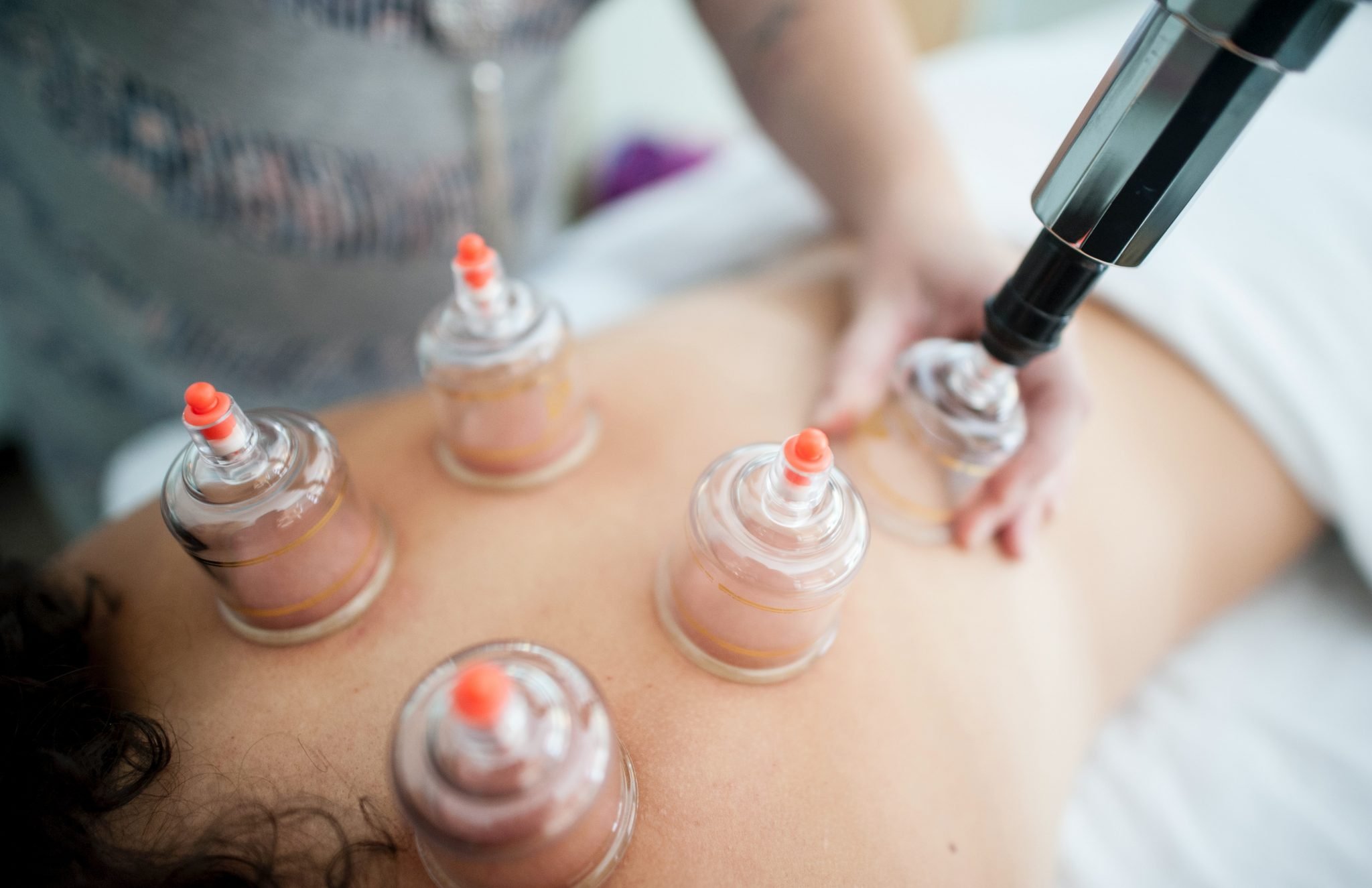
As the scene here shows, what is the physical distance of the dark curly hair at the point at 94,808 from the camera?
14.0 inches

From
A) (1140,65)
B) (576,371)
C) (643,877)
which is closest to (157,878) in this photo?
(643,877)

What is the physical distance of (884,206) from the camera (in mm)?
691

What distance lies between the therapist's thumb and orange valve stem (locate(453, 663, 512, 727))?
1.18 feet

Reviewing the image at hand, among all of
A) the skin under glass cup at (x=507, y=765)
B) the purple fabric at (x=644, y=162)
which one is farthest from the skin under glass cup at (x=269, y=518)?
the purple fabric at (x=644, y=162)

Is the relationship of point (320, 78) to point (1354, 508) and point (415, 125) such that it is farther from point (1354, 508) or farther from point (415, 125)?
point (1354, 508)

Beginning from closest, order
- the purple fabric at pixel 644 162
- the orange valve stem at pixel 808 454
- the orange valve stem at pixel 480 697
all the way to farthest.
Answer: the orange valve stem at pixel 480 697 → the orange valve stem at pixel 808 454 → the purple fabric at pixel 644 162

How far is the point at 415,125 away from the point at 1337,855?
1.10m

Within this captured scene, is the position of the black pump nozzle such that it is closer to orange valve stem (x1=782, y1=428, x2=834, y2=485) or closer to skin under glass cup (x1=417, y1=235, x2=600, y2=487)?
orange valve stem (x1=782, y1=428, x2=834, y2=485)

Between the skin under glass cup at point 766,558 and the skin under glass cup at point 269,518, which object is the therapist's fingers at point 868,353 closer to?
the skin under glass cup at point 766,558

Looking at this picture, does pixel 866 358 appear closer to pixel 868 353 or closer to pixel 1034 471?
pixel 868 353

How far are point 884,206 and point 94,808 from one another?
2.39 feet

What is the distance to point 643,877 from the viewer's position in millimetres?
418

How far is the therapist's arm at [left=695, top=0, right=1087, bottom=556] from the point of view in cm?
60

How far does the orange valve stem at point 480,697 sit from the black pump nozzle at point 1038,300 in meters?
0.39
